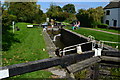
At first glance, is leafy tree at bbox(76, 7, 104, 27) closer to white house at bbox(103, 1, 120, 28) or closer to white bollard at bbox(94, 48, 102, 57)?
white house at bbox(103, 1, 120, 28)

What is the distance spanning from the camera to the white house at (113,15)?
100 ft

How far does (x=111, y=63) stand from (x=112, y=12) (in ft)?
92.3

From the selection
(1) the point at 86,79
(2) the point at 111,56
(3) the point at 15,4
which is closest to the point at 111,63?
(2) the point at 111,56

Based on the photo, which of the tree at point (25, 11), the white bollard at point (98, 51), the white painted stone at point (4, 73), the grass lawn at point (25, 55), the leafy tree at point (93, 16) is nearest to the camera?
the white painted stone at point (4, 73)

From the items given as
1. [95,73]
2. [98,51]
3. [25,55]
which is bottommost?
[95,73]

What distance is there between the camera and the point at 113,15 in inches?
1267

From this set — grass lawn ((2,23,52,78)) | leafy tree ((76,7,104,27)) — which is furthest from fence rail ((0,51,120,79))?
leafy tree ((76,7,104,27))

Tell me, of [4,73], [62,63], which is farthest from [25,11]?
[4,73]

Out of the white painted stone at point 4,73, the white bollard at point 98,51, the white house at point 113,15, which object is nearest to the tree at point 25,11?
the white house at point 113,15

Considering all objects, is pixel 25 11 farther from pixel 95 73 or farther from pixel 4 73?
pixel 4 73

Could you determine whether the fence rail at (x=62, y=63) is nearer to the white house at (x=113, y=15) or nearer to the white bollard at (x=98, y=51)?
the white bollard at (x=98, y=51)

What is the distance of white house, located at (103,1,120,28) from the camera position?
1204 inches

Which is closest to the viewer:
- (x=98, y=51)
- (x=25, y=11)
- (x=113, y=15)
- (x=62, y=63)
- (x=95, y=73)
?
(x=62, y=63)

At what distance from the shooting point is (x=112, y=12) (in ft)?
107
